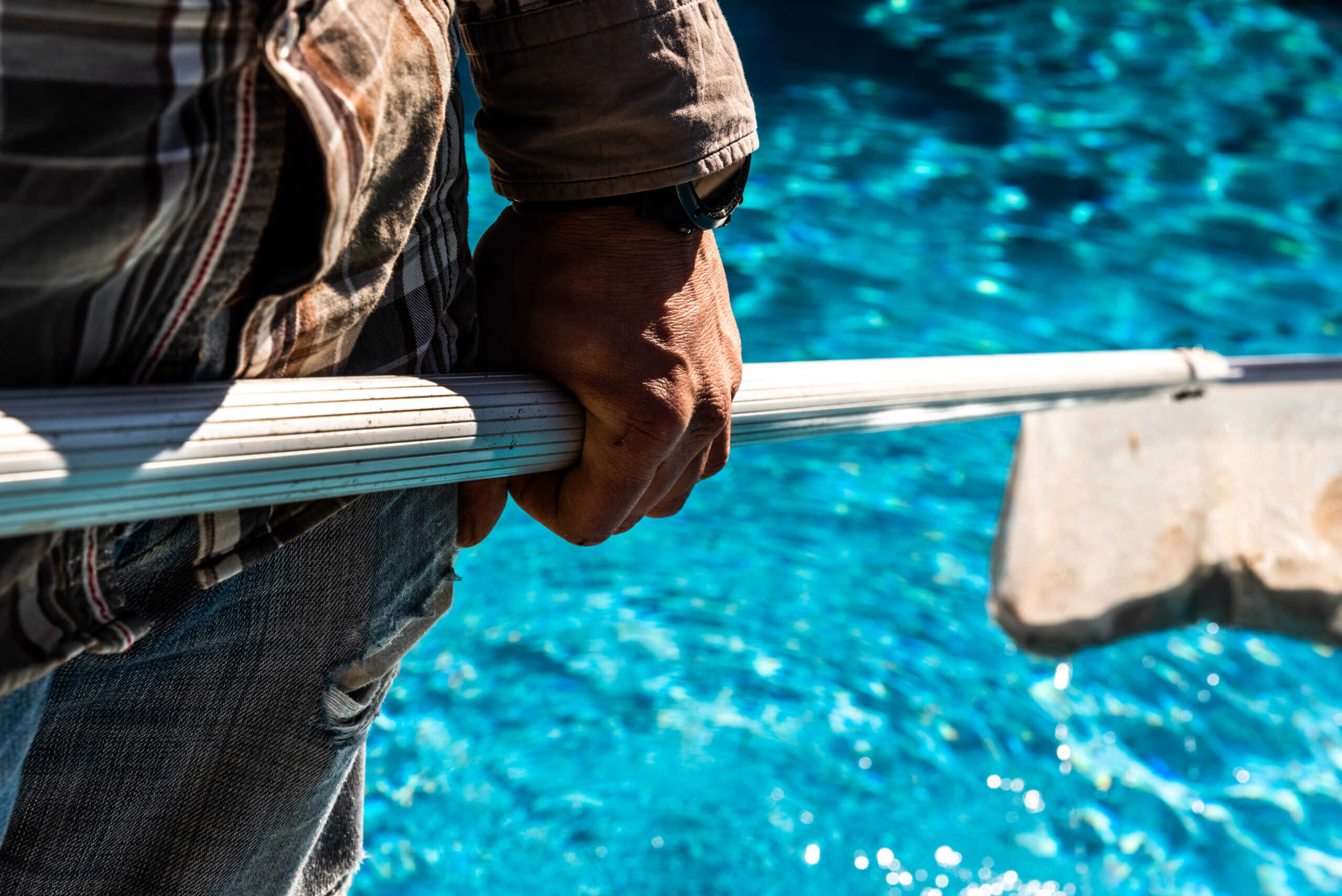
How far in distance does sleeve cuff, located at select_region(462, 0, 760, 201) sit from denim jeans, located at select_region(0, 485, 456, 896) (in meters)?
0.30

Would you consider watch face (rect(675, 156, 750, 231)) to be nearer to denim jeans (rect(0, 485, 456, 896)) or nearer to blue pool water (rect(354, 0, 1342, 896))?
denim jeans (rect(0, 485, 456, 896))

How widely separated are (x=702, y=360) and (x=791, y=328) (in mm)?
2975

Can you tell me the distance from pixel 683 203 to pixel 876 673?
1960 millimetres

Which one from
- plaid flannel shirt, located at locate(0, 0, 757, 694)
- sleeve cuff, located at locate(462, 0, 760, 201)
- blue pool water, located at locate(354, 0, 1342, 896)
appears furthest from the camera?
blue pool water, located at locate(354, 0, 1342, 896)

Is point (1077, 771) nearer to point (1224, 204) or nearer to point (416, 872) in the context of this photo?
point (416, 872)

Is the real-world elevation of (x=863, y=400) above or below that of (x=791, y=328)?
above

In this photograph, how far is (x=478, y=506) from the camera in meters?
0.99

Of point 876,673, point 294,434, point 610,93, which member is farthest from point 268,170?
point 876,673

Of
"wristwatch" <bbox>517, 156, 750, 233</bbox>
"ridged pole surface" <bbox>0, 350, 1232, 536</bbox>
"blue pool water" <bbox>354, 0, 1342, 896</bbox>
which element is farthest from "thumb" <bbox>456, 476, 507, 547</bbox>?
"blue pool water" <bbox>354, 0, 1342, 896</bbox>

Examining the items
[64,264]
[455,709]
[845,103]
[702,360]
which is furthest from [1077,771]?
[845,103]

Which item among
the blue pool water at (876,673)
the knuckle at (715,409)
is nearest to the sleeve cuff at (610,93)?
the knuckle at (715,409)

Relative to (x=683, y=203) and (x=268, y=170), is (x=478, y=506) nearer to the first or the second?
(x=683, y=203)

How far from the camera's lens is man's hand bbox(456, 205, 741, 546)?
32.5 inches

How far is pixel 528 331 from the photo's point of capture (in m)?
0.86
